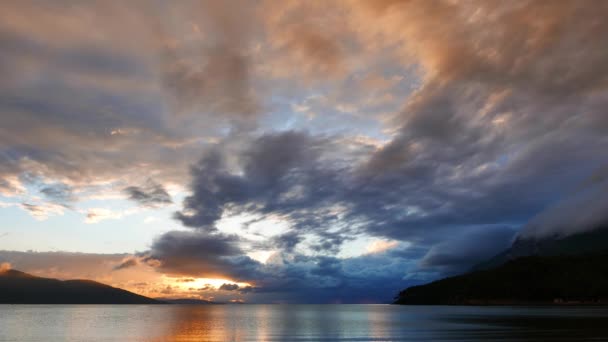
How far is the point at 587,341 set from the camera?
7269 centimetres

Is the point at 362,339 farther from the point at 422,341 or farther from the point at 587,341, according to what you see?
the point at 587,341

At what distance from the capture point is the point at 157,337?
94500 millimetres

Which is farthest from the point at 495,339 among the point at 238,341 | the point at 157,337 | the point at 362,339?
the point at 157,337

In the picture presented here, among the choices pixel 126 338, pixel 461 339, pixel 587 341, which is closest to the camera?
pixel 587 341

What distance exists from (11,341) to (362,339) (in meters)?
67.5

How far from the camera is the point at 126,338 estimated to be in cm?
9206

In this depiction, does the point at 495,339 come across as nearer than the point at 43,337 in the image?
Yes

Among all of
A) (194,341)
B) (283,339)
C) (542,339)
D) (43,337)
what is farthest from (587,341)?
(43,337)

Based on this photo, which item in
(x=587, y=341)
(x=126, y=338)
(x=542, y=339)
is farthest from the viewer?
(x=126, y=338)

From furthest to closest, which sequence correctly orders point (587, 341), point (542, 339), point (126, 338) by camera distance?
point (126, 338)
point (542, 339)
point (587, 341)

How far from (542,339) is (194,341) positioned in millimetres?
62431

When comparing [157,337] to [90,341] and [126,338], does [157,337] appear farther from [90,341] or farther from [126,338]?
[90,341]

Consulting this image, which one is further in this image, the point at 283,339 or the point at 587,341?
the point at 283,339

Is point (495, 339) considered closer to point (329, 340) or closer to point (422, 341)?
point (422, 341)
